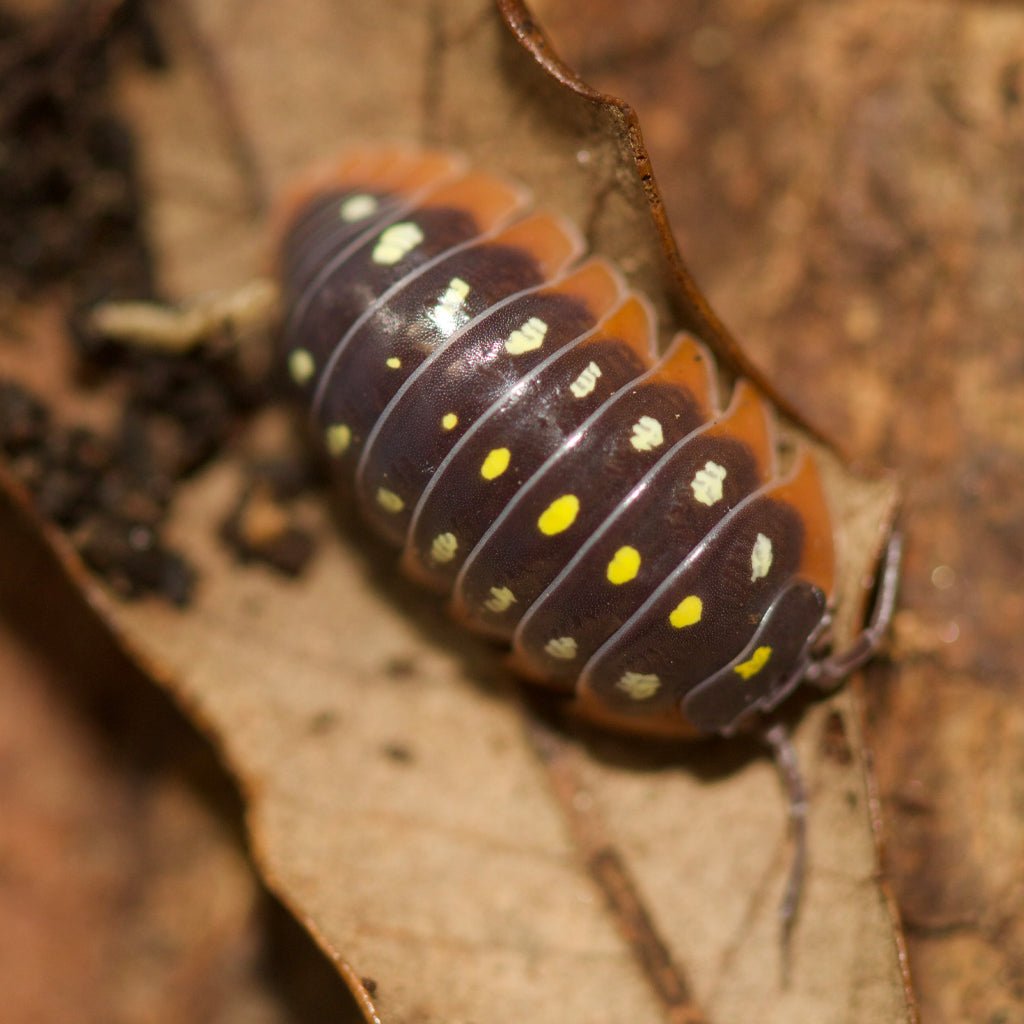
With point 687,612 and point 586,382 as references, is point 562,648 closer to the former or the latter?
point 687,612

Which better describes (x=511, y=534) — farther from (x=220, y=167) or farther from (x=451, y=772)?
(x=220, y=167)

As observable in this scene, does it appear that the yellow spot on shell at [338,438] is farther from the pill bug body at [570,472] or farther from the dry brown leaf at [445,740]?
the dry brown leaf at [445,740]

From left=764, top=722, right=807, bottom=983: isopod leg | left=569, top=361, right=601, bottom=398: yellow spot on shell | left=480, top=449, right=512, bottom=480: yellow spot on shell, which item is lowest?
left=764, top=722, right=807, bottom=983: isopod leg

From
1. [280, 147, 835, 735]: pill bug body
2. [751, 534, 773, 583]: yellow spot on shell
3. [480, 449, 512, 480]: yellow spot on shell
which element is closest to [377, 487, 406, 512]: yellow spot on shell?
[280, 147, 835, 735]: pill bug body

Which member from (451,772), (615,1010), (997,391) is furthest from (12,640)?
(997,391)

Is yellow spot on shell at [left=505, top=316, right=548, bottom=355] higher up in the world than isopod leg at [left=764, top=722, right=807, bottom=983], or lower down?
higher up

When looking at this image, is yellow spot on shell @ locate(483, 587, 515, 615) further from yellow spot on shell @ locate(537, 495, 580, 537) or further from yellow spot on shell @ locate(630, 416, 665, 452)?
yellow spot on shell @ locate(630, 416, 665, 452)

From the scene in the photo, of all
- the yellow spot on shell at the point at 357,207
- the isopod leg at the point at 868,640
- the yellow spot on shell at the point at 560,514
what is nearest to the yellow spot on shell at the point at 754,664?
the isopod leg at the point at 868,640
